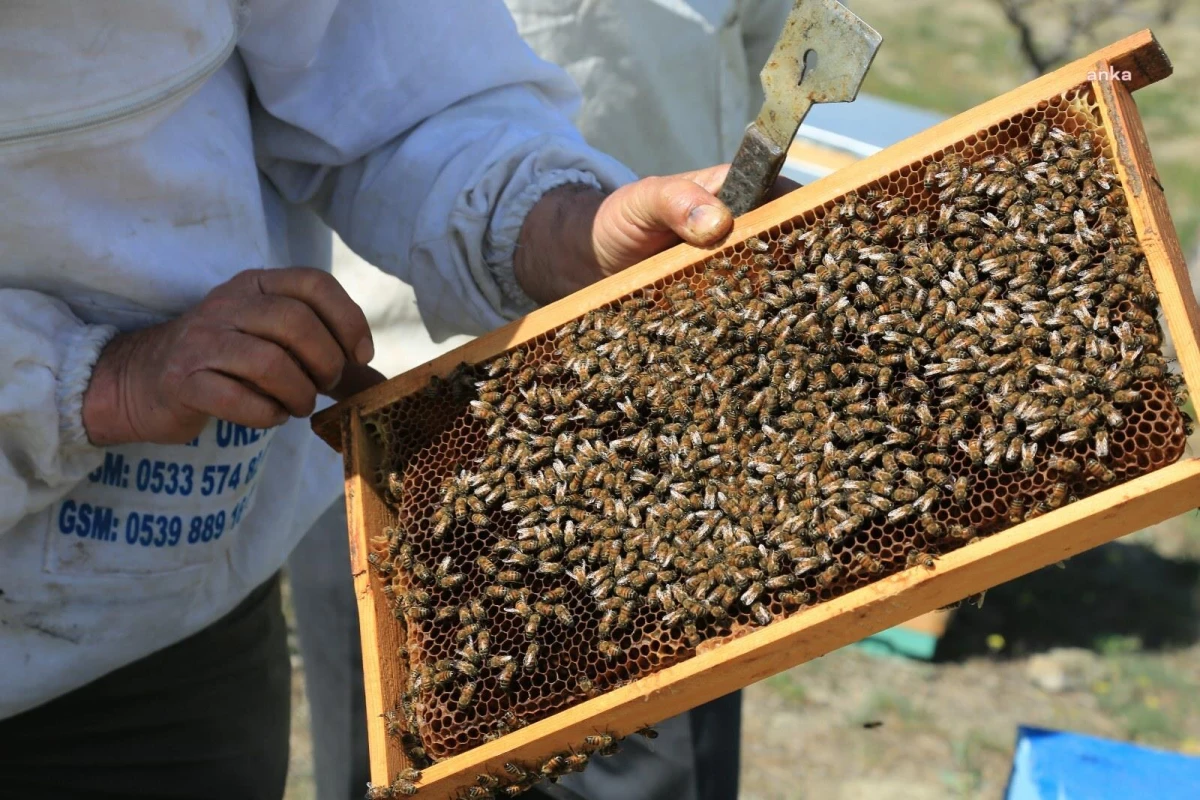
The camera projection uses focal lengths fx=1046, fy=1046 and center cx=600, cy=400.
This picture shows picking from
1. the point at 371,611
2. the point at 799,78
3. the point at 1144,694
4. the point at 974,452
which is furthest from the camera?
the point at 1144,694

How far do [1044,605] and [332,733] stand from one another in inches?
220

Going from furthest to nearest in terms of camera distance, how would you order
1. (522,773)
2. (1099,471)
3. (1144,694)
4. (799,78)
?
(1144,694), (799,78), (522,773), (1099,471)

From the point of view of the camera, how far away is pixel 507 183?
3607 mm

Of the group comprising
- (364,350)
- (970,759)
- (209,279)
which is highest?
(209,279)

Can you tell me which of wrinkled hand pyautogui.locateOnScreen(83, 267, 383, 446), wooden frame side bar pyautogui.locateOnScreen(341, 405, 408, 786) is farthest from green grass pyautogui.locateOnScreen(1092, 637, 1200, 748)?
wrinkled hand pyautogui.locateOnScreen(83, 267, 383, 446)

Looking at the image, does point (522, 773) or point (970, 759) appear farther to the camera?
point (970, 759)

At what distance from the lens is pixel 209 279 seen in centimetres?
315

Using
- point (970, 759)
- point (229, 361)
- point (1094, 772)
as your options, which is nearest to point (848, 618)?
point (229, 361)

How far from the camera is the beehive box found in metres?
2.56

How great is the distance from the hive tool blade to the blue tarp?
2.63 meters

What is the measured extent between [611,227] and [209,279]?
1.24m

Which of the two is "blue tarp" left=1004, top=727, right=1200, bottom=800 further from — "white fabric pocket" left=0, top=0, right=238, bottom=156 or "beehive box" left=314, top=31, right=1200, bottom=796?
"white fabric pocket" left=0, top=0, right=238, bottom=156

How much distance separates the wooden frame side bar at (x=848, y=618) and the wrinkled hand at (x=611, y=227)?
1.14 meters

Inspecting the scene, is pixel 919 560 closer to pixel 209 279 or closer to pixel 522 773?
pixel 522 773
